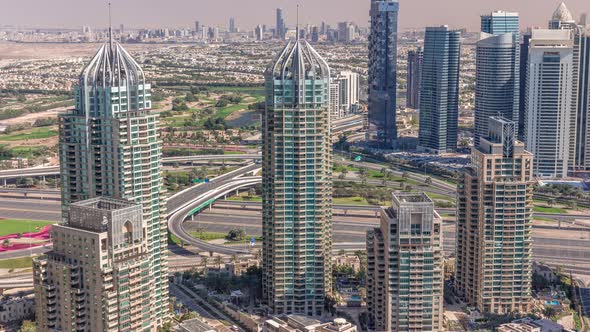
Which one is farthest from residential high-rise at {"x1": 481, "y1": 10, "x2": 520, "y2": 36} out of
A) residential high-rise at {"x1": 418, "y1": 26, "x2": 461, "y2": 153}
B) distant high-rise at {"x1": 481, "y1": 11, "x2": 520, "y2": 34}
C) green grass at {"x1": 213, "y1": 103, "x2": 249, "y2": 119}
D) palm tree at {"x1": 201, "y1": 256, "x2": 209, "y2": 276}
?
palm tree at {"x1": 201, "y1": 256, "x2": 209, "y2": 276}

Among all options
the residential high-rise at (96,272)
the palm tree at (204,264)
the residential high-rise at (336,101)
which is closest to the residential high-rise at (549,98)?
the residential high-rise at (336,101)

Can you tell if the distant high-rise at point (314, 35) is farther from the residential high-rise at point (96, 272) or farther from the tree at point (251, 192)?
the residential high-rise at point (96, 272)

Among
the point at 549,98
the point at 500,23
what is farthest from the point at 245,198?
the point at 500,23

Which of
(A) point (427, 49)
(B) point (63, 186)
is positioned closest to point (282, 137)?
(B) point (63, 186)

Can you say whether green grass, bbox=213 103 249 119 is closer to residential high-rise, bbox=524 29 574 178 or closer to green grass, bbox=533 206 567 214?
residential high-rise, bbox=524 29 574 178

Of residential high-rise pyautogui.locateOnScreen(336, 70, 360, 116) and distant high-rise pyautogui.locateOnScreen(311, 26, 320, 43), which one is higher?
distant high-rise pyautogui.locateOnScreen(311, 26, 320, 43)

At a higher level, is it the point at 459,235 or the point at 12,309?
the point at 459,235

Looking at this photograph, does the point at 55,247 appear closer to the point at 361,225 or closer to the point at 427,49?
the point at 361,225

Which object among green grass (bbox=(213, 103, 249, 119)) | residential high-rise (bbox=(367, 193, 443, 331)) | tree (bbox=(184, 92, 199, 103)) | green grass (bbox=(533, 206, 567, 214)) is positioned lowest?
green grass (bbox=(533, 206, 567, 214))
